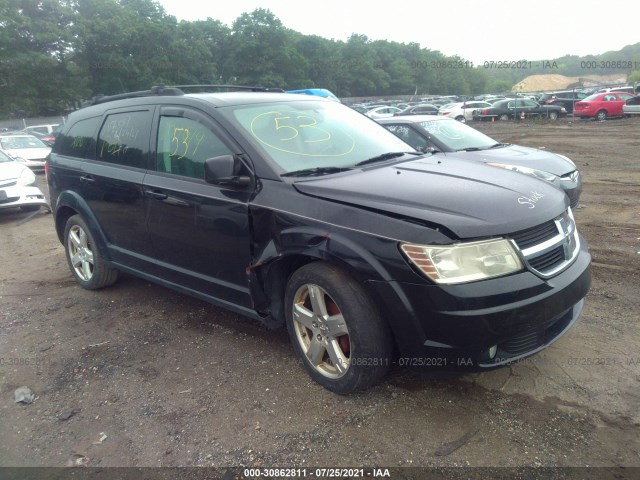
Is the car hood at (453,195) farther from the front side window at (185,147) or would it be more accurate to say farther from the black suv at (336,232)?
the front side window at (185,147)

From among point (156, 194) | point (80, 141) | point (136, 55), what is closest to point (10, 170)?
point (80, 141)

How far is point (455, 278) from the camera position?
256 centimetres

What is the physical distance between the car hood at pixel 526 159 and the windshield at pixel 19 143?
14841 millimetres

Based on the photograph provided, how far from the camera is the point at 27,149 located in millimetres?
16125

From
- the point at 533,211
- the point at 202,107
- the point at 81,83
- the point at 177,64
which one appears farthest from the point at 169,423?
the point at 177,64

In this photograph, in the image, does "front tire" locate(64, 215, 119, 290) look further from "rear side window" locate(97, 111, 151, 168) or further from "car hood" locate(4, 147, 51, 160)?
"car hood" locate(4, 147, 51, 160)

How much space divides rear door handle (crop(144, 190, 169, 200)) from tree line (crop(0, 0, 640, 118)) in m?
32.7

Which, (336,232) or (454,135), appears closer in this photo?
(336,232)

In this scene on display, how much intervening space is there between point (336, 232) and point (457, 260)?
0.67 metres

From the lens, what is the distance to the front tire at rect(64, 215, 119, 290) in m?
4.89

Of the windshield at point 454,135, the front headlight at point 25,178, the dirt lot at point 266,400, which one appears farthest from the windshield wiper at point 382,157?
the front headlight at point 25,178

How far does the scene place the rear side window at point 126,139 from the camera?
4.12 m

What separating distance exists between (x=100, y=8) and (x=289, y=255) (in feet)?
186

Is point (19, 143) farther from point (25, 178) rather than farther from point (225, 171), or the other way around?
point (225, 171)
